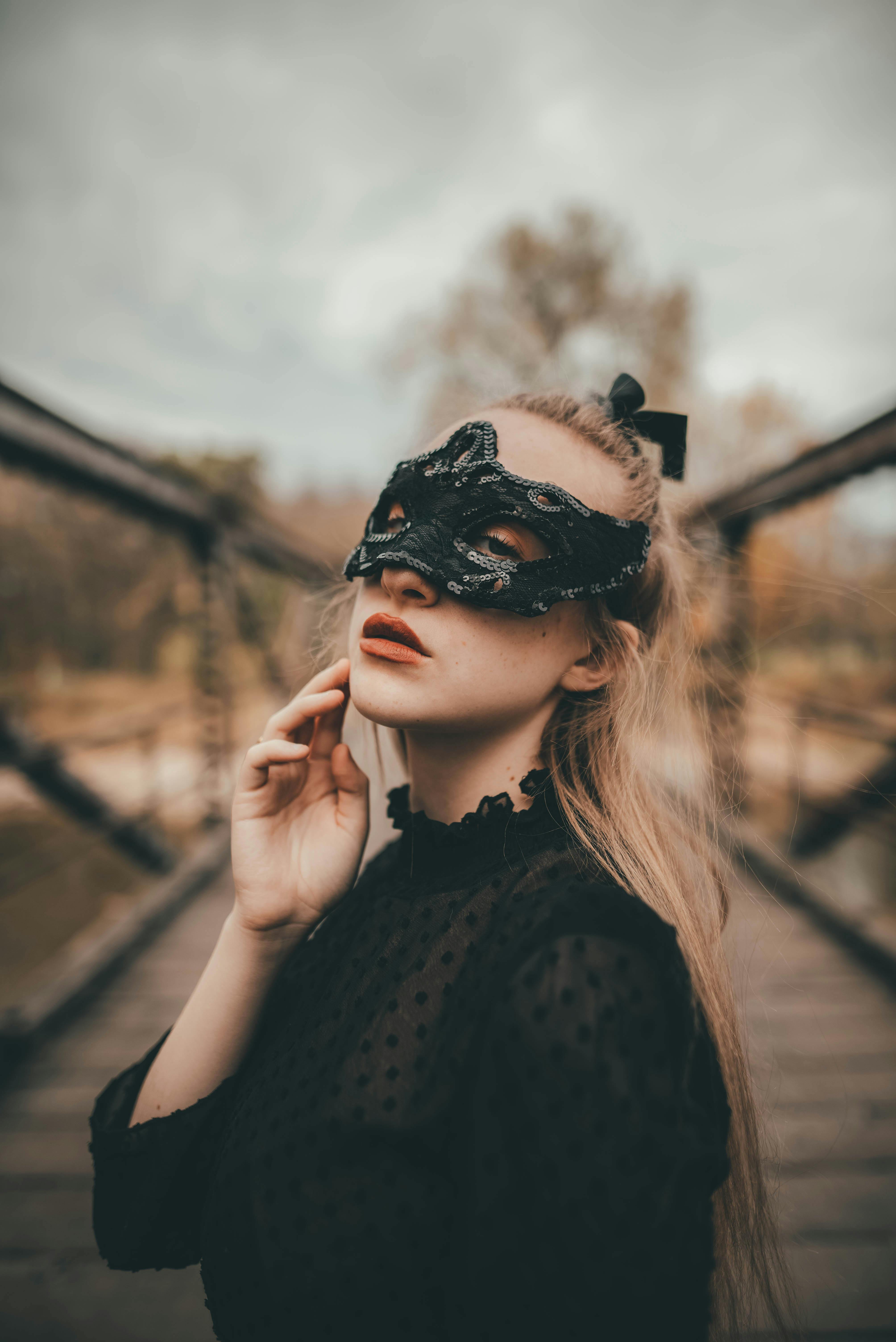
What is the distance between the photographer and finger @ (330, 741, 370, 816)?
3.47 ft

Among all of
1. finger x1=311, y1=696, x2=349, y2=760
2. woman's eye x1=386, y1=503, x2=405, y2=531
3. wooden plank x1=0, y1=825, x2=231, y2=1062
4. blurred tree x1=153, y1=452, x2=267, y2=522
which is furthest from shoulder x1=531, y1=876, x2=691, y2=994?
blurred tree x1=153, y1=452, x2=267, y2=522

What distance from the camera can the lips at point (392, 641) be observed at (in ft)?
2.81

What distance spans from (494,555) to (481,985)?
1.89 feet

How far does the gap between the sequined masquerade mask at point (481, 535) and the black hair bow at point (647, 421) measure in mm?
230

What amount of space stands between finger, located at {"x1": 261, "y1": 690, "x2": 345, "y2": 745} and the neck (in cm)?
15

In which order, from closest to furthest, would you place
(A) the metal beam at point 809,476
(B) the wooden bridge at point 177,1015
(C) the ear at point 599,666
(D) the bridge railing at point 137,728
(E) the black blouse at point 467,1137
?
1. (E) the black blouse at point 467,1137
2. (C) the ear at point 599,666
3. (B) the wooden bridge at point 177,1015
4. (A) the metal beam at point 809,476
5. (D) the bridge railing at point 137,728

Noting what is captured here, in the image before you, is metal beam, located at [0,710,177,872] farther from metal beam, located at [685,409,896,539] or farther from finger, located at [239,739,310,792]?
metal beam, located at [685,409,896,539]

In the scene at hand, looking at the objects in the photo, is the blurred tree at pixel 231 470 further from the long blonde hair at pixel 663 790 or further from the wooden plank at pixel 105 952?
the long blonde hair at pixel 663 790

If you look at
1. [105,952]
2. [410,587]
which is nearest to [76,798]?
[105,952]

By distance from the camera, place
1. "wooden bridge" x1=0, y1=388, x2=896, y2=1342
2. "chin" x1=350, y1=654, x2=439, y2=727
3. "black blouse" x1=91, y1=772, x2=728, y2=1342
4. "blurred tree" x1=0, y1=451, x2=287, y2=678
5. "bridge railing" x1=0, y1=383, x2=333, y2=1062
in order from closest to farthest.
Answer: "black blouse" x1=91, y1=772, x2=728, y2=1342 < "chin" x1=350, y1=654, x2=439, y2=727 < "wooden bridge" x1=0, y1=388, x2=896, y2=1342 < "bridge railing" x1=0, y1=383, x2=333, y2=1062 < "blurred tree" x1=0, y1=451, x2=287, y2=678

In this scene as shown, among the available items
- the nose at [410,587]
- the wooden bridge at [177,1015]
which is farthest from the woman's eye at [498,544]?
the wooden bridge at [177,1015]

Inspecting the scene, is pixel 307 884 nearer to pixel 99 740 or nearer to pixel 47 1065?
pixel 47 1065

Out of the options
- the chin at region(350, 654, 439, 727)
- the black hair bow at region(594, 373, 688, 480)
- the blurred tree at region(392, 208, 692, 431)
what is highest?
the blurred tree at region(392, 208, 692, 431)

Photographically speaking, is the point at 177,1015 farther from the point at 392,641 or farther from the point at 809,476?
the point at 809,476
